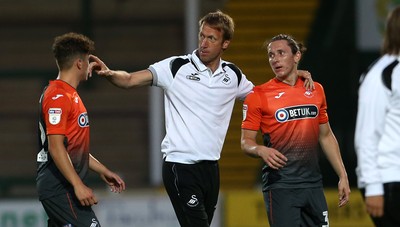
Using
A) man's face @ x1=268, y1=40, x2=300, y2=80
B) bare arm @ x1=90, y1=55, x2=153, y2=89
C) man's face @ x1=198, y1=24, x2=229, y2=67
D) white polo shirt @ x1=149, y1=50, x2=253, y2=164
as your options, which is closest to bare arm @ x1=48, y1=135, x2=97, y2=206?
bare arm @ x1=90, y1=55, x2=153, y2=89

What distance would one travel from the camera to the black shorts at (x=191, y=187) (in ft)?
21.6

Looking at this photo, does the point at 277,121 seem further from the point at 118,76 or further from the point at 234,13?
the point at 234,13

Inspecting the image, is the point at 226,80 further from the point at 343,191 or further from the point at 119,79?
the point at 343,191

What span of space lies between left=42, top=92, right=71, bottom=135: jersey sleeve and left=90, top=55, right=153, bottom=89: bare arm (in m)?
0.29

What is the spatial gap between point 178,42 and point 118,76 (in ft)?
27.4

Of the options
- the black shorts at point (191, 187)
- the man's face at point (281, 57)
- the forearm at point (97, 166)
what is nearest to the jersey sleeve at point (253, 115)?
the man's face at point (281, 57)

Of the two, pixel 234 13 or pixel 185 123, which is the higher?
pixel 234 13

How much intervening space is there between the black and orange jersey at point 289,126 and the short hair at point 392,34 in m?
1.19

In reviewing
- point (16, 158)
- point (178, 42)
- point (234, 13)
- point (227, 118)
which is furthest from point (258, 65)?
point (227, 118)

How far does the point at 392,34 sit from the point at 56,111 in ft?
6.59

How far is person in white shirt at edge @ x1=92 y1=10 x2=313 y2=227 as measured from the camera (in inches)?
260

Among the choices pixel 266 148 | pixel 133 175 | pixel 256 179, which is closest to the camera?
pixel 266 148

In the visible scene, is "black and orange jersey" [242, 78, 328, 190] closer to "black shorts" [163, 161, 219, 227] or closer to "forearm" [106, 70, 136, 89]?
"black shorts" [163, 161, 219, 227]

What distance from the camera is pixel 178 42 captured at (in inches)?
580
